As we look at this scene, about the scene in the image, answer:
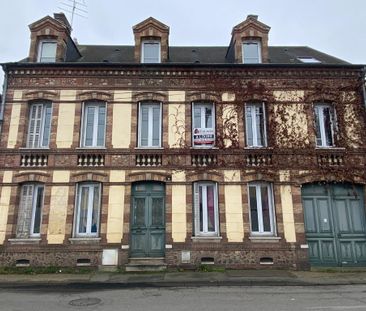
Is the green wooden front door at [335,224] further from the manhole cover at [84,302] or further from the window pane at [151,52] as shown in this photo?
the window pane at [151,52]

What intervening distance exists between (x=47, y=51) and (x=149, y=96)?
455 centimetres

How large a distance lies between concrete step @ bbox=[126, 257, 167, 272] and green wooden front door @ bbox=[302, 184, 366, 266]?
5.14 metres

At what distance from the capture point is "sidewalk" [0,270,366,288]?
9305 millimetres

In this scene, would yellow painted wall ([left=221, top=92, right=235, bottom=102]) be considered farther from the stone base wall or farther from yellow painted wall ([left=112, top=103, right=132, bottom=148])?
the stone base wall

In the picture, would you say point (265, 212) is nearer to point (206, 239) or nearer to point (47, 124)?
point (206, 239)

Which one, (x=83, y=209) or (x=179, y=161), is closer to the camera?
(x=83, y=209)

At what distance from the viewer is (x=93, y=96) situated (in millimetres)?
12523

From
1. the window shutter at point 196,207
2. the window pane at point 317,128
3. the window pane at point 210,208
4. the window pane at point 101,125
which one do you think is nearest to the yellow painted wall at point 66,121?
the window pane at point 101,125

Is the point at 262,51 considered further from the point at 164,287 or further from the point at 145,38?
the point at 164,287

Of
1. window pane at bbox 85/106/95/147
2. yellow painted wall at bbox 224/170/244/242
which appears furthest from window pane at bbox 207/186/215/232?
window pane at bbox 85/106/95/147

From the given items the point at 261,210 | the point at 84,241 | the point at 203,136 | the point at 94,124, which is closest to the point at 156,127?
the point at 203,136

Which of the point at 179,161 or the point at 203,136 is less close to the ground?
the point at 203,136

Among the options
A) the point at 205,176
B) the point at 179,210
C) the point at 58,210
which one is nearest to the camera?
the point at 58,210

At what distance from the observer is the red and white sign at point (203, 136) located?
1236 cm
